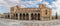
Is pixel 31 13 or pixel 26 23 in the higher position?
pixel 31 13

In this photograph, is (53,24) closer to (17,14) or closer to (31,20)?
(31,20)

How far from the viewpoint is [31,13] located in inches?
87.4

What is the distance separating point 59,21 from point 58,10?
0.20 m

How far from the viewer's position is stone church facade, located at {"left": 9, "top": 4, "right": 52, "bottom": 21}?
7.18ft

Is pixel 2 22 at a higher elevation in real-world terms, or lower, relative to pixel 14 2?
lower

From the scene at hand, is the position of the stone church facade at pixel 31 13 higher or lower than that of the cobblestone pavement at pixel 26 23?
higher

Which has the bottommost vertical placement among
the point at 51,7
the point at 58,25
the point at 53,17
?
the point at 58,25

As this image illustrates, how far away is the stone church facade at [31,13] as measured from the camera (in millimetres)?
2188

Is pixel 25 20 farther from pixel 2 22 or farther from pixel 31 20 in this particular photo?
pixel 2 22

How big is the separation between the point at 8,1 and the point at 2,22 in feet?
1.36

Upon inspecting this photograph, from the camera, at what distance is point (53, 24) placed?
222 cm

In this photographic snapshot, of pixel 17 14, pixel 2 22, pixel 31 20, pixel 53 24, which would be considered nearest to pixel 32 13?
pixel 31 20

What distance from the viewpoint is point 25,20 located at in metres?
2.25

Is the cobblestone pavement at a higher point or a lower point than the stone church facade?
lower
